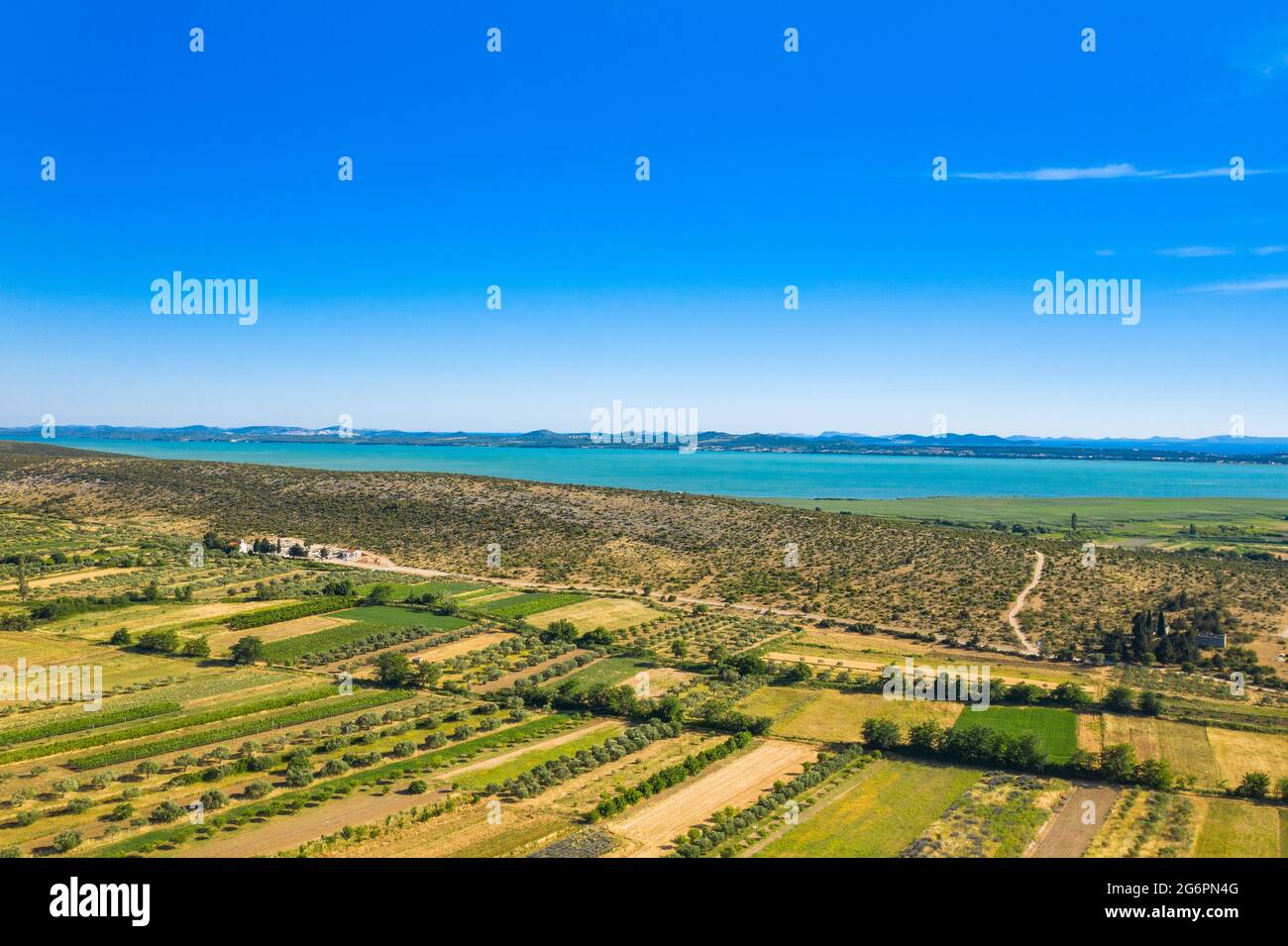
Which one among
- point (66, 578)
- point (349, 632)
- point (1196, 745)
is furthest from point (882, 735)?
point (66, 578)

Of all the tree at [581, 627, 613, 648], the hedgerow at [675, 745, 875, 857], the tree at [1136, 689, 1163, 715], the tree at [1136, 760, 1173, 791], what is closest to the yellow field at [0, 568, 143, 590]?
the tree at [581, 627, 613, 648]

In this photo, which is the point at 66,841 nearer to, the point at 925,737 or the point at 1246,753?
the point at 925,737

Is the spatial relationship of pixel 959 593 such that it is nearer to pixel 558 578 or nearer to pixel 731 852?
pixel 558 578

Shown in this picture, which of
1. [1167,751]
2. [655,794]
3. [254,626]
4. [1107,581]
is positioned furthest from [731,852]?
[1107,581]

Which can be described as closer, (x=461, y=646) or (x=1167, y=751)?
(x=1167, y=751)
